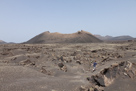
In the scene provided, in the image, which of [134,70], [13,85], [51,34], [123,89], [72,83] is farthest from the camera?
[51,34]

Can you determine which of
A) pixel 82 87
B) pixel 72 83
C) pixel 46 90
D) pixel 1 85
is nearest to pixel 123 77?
pixel 82 87

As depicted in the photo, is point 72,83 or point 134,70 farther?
point 72,83

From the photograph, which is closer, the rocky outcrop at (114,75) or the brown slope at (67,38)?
the rocky outcrop at (114,75)

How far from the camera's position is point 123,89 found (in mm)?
4199

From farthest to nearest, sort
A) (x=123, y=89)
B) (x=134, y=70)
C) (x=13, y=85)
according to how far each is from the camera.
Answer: (x=134, y=70) → (x=13, y=85) → (x=123, y=89)

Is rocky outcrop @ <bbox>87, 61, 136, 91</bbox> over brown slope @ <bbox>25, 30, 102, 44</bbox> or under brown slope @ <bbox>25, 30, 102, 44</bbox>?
under

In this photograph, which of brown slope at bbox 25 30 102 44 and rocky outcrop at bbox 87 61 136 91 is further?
Answer: brown slope at bbox 25 30 102 44

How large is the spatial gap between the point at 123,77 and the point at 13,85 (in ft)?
→ 13.3

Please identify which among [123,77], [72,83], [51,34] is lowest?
[72,83]

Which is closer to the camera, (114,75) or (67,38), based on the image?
(114,75)

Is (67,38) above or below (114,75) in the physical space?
above

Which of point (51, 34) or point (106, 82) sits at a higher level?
point (51, 34)

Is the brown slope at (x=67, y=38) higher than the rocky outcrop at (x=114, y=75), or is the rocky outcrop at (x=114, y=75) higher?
the brown slope at (x=67, y=38)

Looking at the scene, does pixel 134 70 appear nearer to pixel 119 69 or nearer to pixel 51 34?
pixel 119 69
